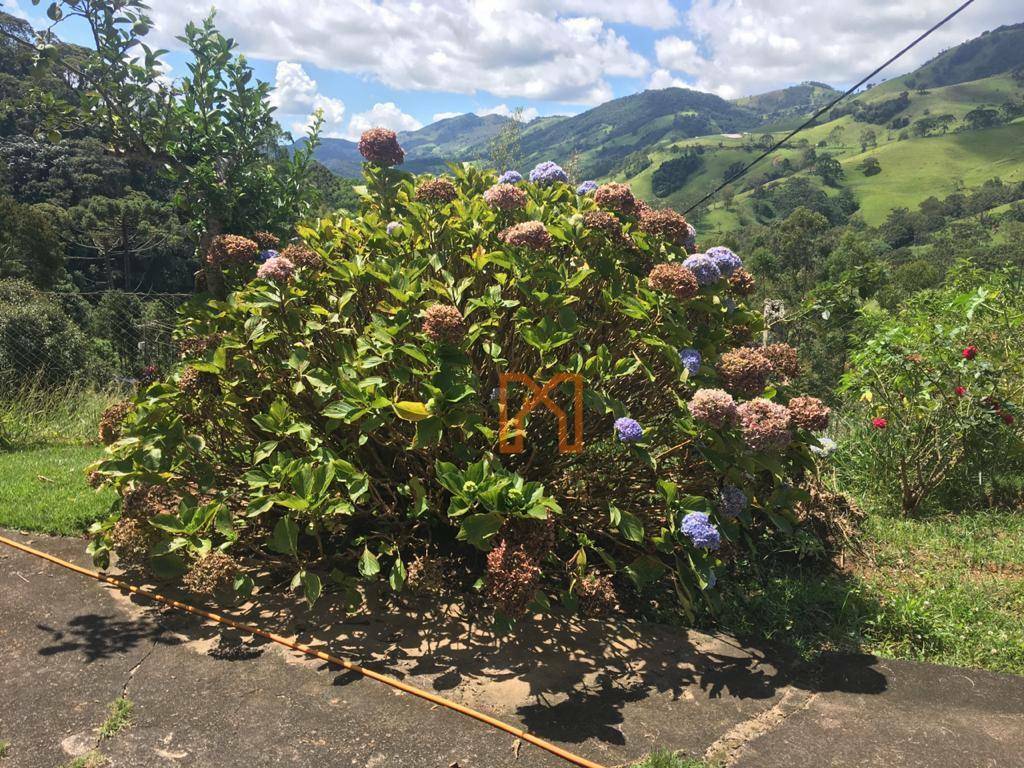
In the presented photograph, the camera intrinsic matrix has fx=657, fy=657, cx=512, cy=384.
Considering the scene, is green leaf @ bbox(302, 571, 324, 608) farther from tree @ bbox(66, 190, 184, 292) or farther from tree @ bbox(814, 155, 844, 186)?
tree @ bbox(814, 155, 844, 186)

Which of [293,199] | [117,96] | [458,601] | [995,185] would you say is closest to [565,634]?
[458,601]

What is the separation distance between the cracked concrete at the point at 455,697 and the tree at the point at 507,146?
20070 mm

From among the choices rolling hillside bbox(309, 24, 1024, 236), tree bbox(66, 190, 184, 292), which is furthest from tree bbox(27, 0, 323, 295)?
rolling hillside bbox(309, 24, 1024, 236)

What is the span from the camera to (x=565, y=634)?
10.6 ft

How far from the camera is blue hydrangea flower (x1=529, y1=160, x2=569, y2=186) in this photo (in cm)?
418

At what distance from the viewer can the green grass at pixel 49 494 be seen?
4285 mm

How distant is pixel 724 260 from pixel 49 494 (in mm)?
4960

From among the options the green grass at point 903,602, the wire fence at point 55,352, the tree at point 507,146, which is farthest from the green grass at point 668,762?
the tree at point 507,146

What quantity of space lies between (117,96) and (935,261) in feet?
236

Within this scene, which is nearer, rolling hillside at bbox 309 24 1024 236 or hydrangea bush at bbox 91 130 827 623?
hydrangea bush at bbox 91 130 827 623

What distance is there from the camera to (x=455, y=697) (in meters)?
2.68

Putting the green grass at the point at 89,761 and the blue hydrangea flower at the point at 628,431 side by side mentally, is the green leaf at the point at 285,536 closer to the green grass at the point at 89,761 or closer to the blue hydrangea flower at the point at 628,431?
the green grass at the point at 89,761

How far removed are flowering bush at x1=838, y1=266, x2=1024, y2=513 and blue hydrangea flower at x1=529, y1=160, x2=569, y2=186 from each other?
10.1 ft

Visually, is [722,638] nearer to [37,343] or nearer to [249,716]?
[249,716]
